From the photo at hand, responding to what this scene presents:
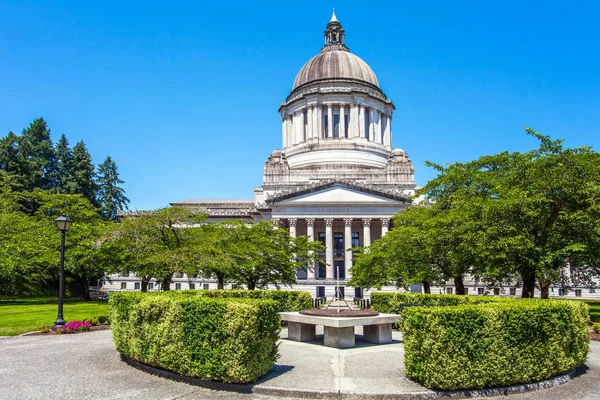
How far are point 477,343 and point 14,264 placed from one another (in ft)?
113

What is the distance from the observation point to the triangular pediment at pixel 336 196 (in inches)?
2212

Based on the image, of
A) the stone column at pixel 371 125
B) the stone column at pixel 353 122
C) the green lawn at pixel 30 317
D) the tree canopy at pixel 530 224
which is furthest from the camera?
the stone column at pixel 371 125

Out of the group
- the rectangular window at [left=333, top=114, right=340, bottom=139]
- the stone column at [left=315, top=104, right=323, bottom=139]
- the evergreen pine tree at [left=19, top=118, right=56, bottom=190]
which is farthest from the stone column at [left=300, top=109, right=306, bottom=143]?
the evergreen pine tree at [left=19, top=118, right=56, bottom=190]

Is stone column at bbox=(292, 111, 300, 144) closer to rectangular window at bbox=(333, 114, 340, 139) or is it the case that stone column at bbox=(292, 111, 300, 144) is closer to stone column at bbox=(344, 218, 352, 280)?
rectangular window at bbox=(333, 114, 340, 139)

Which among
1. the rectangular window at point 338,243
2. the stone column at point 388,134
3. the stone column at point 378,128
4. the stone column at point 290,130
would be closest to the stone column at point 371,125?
the stone column at point 378,128

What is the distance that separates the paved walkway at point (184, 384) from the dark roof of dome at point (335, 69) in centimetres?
6329

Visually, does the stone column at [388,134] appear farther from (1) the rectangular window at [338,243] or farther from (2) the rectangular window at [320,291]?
(2) the rectangular window at [320,291]

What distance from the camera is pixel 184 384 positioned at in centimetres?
1177

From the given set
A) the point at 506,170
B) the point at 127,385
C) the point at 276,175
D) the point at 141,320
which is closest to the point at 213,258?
the point at 141,320

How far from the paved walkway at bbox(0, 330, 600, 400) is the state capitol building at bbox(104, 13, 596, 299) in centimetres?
3629

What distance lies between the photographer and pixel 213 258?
29438 millimetres

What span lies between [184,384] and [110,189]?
7294cm

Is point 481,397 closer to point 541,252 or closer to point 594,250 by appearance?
point 541,252

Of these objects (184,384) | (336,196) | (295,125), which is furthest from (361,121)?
(184,384)
